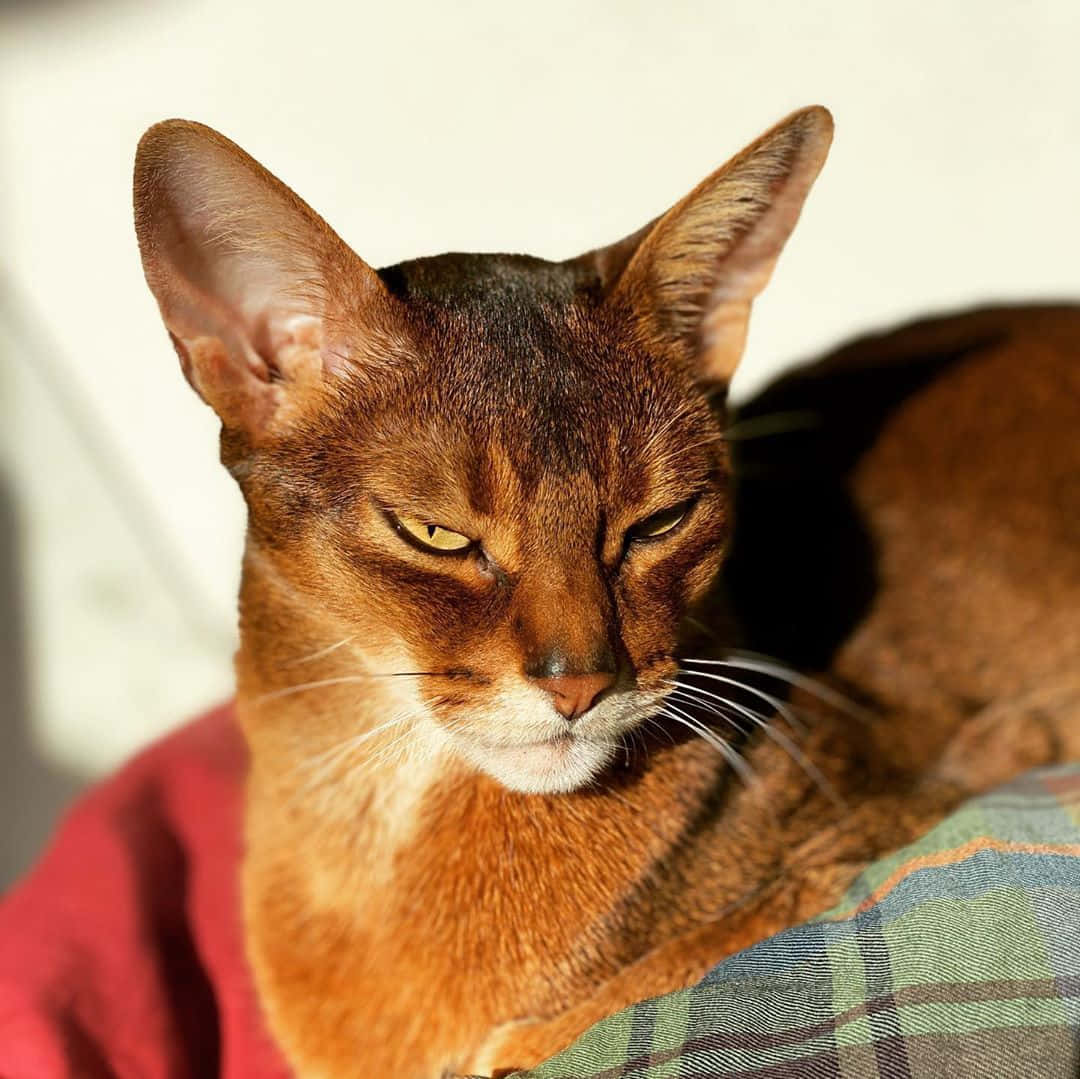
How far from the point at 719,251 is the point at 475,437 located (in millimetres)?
298

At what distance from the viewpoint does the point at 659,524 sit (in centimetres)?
101

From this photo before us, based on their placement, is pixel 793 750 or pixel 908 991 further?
pixel 793 750

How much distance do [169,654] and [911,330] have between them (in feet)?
4.07

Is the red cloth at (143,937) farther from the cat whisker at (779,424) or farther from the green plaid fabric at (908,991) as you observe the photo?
the cat whisker at (779,424)

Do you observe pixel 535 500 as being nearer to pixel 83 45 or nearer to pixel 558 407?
pixel 558 407

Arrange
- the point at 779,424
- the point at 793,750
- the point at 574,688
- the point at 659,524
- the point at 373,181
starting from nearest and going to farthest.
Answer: the point at 574,688
the point at 659,524
the point at 793,750
the point at 373,181
the point at 779,424

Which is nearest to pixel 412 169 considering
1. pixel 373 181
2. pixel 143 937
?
pixel 373 181

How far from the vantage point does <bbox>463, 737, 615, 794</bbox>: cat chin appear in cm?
94

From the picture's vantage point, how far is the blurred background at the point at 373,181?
1587mm

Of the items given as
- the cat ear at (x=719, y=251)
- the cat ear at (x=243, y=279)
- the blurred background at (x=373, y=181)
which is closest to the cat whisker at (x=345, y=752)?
the cat ear at (x=243, y=279)

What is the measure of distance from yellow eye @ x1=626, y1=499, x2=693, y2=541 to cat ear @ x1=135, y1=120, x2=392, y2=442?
0.25 meters

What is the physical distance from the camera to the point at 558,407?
0.94 m

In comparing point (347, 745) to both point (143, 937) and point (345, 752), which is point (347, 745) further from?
point (143, 937)

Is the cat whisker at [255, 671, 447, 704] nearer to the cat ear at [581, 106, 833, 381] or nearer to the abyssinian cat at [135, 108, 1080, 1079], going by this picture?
the abyssinian cat at [135, 108, 1080, 1079]
